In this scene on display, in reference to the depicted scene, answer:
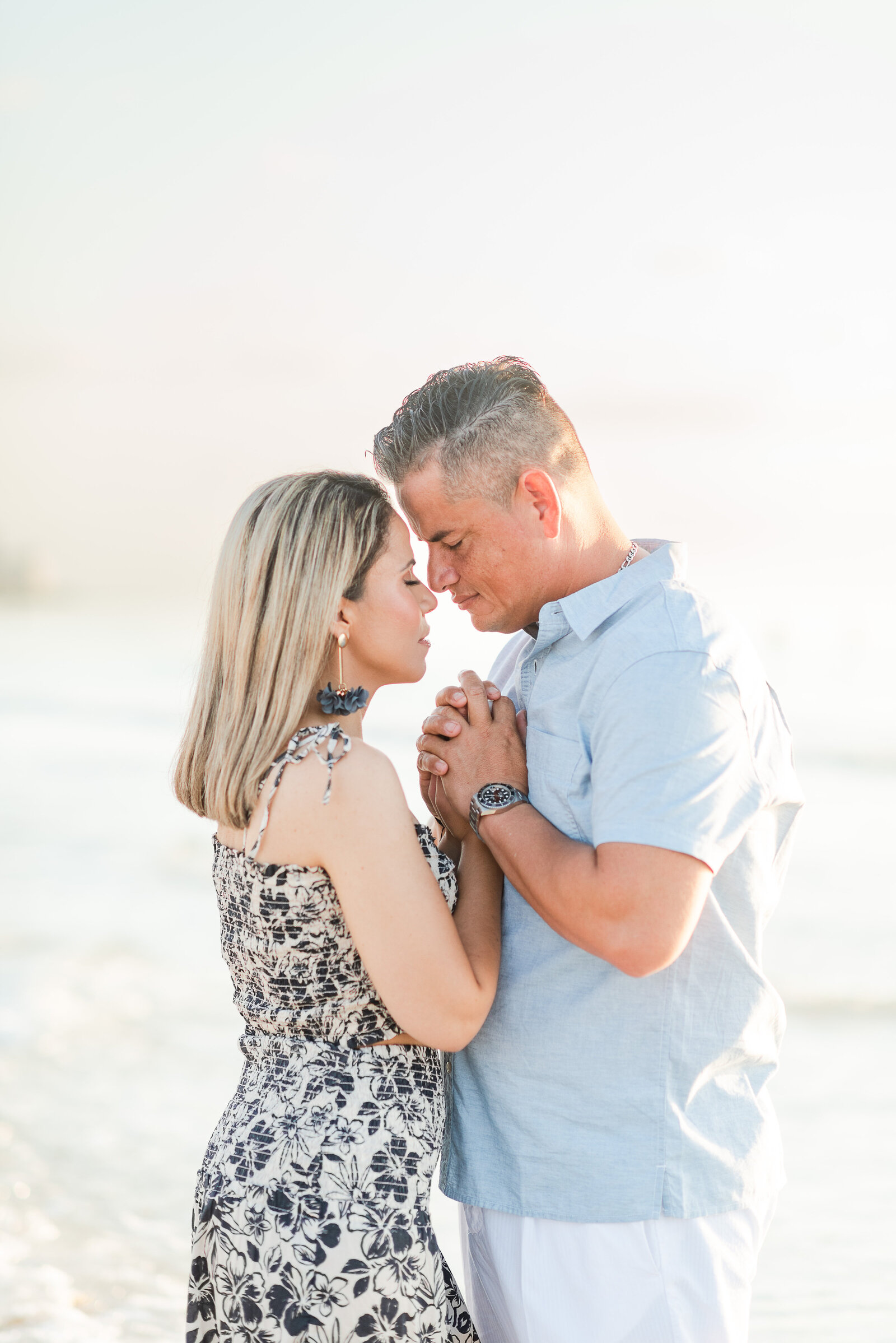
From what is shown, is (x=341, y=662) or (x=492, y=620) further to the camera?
(x=492, y=620)

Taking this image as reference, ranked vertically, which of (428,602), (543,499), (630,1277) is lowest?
(630,1277)

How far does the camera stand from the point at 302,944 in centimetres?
210

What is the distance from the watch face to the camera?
6.97 feet

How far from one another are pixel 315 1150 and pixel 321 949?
36 centimetres

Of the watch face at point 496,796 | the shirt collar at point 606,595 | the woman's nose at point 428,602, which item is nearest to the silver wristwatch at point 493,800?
the watch face at point 496,796

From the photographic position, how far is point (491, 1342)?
2.27 m

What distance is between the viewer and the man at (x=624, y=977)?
1864 millimetres

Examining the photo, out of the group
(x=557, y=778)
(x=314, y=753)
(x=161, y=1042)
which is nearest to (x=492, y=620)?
(x=557, y=778)

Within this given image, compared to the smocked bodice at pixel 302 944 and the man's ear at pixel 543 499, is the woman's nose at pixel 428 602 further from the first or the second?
the smocked bodice at pixel 302 944

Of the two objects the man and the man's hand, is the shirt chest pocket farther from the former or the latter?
the man's hand

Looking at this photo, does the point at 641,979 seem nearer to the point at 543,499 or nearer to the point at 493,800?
the point at 493,800

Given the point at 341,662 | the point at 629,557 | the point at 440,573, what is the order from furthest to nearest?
the point at 440,573 → the point at 629,557 → the point at 341,662

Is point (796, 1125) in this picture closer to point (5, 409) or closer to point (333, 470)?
point (333, 470)

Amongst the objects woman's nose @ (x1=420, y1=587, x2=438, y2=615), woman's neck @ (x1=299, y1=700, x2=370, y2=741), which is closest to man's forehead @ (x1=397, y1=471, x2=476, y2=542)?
woman's nose @ (x1=420, y1=587, x2=438, y2=615)
